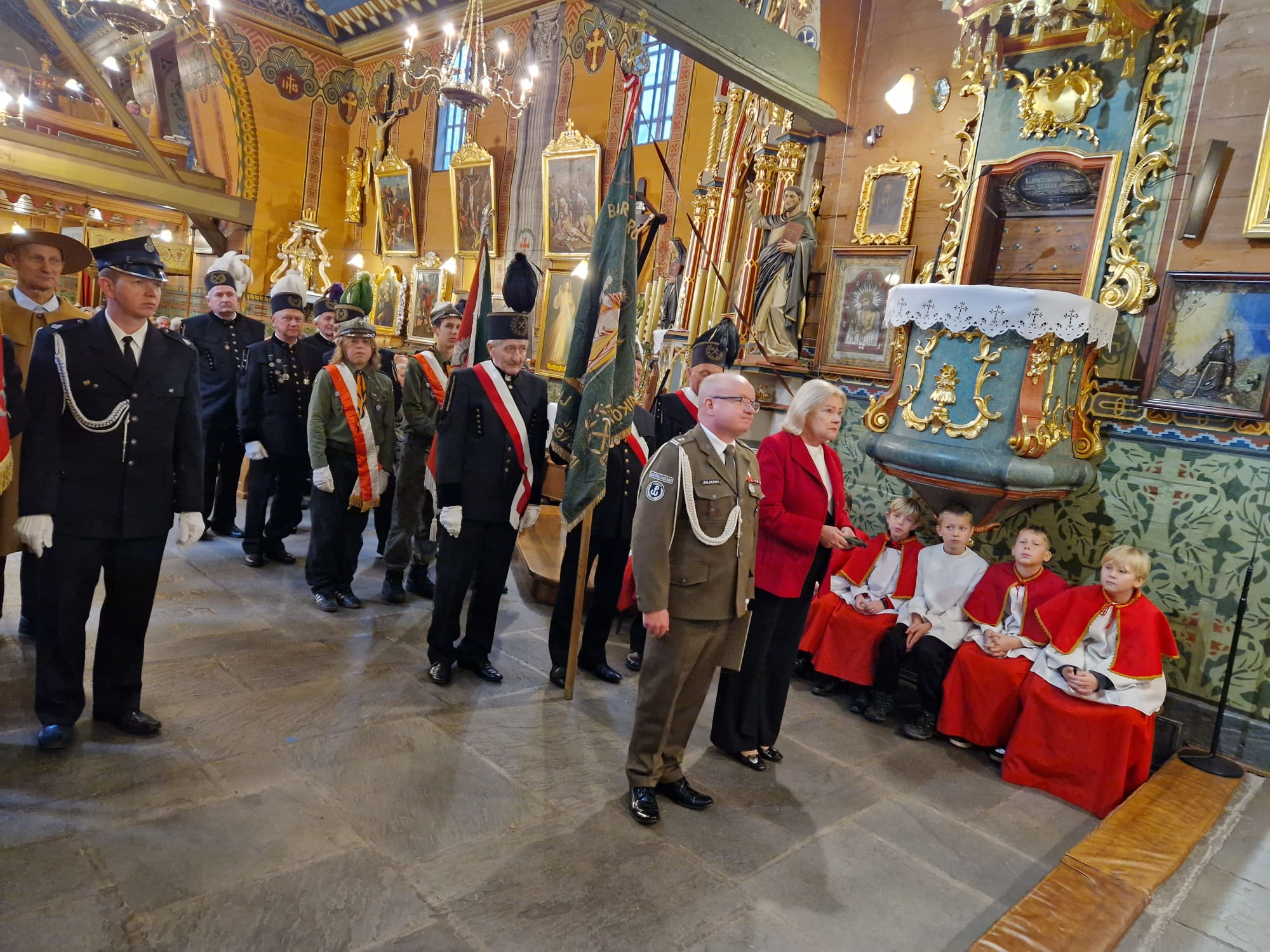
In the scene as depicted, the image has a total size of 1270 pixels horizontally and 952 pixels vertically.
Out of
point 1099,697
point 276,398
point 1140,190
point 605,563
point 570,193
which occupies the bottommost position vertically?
point 1099,697

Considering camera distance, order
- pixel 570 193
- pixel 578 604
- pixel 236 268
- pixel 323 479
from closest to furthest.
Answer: pixel 578 604, pixel 323 479, pixel 236 268, pixel 570 193

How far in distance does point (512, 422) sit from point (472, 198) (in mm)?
8830

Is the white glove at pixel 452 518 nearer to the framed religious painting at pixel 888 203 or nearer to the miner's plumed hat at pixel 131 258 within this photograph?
the miner's plumed hat at pixel 131 258

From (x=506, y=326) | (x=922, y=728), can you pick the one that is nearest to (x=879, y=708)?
(x=922, y=728)

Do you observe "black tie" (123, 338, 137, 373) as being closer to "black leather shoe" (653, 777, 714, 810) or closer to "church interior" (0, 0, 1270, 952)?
"church interior" (0, 0, 1270, 952)

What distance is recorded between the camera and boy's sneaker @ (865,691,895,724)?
429cm

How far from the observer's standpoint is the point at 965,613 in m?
4.32

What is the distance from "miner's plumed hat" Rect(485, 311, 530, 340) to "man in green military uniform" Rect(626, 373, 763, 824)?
4.31 feet

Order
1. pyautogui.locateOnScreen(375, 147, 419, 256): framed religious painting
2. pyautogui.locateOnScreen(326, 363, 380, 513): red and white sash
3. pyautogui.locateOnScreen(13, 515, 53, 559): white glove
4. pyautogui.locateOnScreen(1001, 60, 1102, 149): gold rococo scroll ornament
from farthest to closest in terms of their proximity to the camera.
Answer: pyautogui.locateOnScreen(375, 147, 419, 256): framed religious painting < pyautogui.locateOnScreen(326, 363, 380, 513): red and white sash < pyautogui.locateOnScreen(1001, 60, 1102, 149): gold rococo scroll ornament < pyautogui.locateOnScreen(13, 515, 53, 559): white glove

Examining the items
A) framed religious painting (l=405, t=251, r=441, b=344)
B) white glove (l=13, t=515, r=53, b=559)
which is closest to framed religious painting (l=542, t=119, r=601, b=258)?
framed religious painting (l=405, t=251, r=441, b=344)

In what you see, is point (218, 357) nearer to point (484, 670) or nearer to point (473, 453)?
point (473, 453)

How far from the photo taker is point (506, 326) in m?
3.91

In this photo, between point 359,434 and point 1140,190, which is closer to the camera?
point 1140,190

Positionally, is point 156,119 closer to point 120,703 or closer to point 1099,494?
point 120,703
